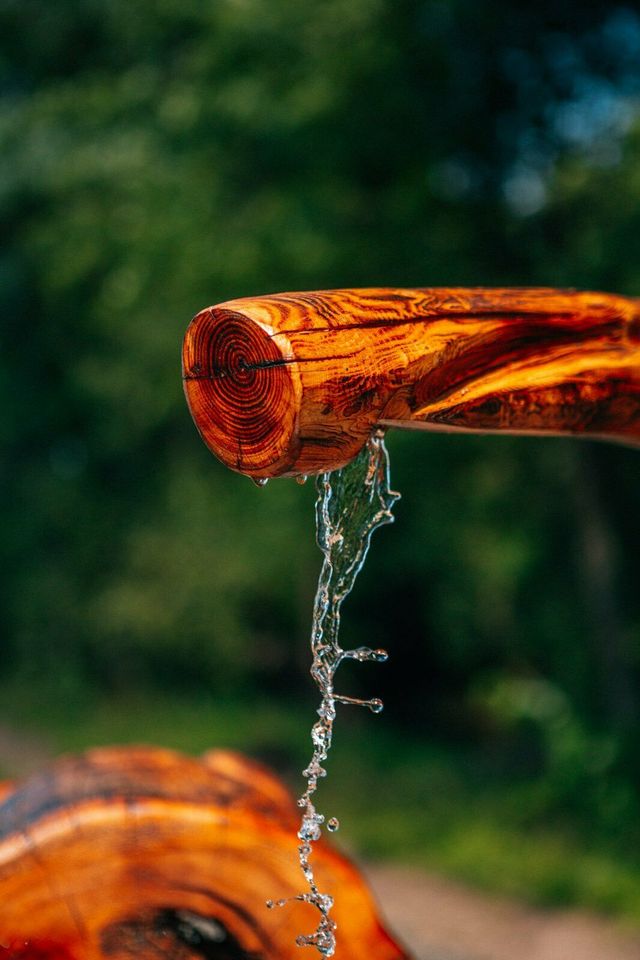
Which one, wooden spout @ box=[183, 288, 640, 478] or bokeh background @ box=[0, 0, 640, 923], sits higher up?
bokeh background @ box=[0, 0, 640, 923]

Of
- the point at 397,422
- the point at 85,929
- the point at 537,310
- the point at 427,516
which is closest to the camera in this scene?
the point at 397,422

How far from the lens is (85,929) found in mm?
1399

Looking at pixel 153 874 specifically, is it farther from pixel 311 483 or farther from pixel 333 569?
pixel 311 483

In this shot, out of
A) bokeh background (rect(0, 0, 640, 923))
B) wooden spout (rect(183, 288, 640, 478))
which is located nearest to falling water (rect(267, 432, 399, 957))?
wooden spout (rect(183, 288, 640, 478))

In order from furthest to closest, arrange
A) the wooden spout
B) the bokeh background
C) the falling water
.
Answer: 1. the bokeh background
2. the falling water
3. the wooden spout

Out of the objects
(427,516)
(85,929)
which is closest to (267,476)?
(85,929)

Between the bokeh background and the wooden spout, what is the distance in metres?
4.26

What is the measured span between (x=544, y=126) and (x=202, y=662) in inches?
239

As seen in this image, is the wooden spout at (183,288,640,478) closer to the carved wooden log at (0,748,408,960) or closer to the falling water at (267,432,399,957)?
the falling water at (267,432,399,957)

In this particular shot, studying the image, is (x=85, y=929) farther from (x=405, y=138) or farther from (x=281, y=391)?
(x=405, y=138)

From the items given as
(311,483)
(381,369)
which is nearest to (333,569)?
(381,369)

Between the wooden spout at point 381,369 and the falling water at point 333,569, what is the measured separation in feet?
0.52

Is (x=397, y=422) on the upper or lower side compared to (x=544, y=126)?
lower

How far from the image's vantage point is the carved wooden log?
1.39 meters
